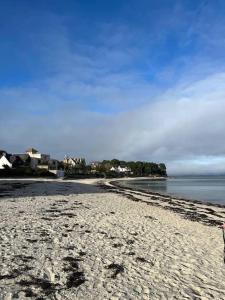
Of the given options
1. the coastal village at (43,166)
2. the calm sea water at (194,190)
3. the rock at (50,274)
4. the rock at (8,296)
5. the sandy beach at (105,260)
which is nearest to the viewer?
the rock at (8,296)

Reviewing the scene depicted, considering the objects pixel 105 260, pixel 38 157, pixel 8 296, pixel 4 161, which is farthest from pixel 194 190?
pixel 38 157

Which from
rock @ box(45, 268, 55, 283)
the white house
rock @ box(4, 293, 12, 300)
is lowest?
rock @ box(4, 293, 12, 300)

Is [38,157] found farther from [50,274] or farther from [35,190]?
[50,274]

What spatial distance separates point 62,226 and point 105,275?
544 centimetres

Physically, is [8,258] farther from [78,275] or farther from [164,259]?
[164,259]

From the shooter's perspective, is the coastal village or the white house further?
the white house

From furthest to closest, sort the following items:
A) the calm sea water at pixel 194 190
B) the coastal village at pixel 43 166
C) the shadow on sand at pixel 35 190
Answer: the coastal village at pixel 43 166 < the calm sea water at pixel 194 190 < the shadow on sand at pixel 35 190

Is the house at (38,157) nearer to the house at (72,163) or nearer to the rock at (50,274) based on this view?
the house at (72,163)

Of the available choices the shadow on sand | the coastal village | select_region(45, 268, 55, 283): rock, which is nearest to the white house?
the coastal village

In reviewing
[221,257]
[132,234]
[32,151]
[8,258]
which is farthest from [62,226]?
[32,151]

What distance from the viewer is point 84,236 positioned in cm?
1167

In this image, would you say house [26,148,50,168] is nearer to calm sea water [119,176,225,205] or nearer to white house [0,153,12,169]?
white house [0,153,12,169]

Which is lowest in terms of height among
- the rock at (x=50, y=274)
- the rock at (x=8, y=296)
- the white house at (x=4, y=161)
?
the rock at (x=8, y=296)

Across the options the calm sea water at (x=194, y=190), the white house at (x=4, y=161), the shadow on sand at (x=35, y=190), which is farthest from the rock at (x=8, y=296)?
the white house at (x=4, y=161)
